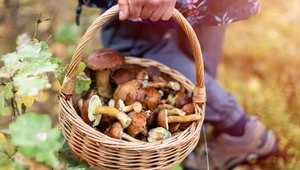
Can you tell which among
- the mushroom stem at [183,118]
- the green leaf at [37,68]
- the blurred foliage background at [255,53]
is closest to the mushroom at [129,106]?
the mushroom stem at [183,118]

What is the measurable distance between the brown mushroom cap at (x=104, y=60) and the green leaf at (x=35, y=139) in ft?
1.40

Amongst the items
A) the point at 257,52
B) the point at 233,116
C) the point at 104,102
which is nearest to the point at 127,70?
the point at 104,102

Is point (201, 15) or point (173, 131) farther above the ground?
point (201, 15)

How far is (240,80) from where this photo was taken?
2.32 m

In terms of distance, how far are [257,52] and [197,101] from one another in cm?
143

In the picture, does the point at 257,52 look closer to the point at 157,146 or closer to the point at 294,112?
the point at 294,112

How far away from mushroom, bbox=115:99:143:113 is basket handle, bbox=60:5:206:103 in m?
0.16

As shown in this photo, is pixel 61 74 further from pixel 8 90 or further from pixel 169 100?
pixel 169 100

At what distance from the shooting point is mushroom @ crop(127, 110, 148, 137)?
1053 millimetres

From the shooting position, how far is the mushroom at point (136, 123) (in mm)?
1053

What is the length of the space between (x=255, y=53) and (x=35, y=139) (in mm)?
1968

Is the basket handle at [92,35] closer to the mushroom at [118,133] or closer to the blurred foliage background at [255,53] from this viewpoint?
the mushroom at [118,133]

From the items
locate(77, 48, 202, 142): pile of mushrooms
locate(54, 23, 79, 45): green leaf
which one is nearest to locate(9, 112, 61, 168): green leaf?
locate(77, 48, 202, 142): pile of mushrooms

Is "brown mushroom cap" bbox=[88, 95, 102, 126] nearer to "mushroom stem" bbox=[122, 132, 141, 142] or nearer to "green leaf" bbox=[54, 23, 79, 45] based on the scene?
"mushroom stem" bbox=[122, 132, 141, 142]
